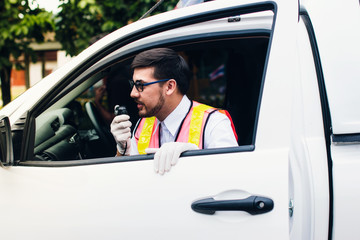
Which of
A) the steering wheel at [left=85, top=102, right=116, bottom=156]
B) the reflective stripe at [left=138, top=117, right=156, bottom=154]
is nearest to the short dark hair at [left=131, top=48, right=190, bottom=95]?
the reflective stripe at [left=138, top=117, right=156, bottom=154]

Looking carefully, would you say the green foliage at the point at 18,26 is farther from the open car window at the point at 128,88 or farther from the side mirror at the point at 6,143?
the side mirror at the point at 6,143

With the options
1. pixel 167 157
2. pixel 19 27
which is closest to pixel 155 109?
pixel 167 157

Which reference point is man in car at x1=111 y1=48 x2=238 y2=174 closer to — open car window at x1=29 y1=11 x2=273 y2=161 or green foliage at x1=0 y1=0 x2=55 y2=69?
open car window at x1=29 y1=11 x2=273 y2=161

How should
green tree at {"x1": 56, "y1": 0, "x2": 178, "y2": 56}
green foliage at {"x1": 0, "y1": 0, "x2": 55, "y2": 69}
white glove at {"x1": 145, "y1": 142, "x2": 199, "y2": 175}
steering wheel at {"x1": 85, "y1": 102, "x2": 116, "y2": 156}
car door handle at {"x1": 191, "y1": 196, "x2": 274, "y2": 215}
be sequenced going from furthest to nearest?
green foliage at {"x1": 0, "y1": 0, "x2": 55, "y2": 69} → green tree at {"x1": 56, "y1": 0, "x2": 178, "y2": 56} → steering wheel at {"x1": 85, "y1": 102, "x2": 116, "y2": 156} → white glove at {"x1": 145, "y1": 142, "x2": 199, "y2": 175} → car door handle at {"x1": 191, "y1": 196, "x2": 274, "y2": 215}

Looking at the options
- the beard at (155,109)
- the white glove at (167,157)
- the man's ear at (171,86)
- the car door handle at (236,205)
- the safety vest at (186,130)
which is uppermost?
the man's ear at (171,86)

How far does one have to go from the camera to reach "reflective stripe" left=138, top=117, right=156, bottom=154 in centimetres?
211

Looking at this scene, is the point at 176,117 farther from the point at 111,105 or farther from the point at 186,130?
the point at 111,105

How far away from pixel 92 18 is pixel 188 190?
11.4ft

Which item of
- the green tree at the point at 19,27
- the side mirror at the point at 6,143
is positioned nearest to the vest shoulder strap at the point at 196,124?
the side mirror at the point at 6,143

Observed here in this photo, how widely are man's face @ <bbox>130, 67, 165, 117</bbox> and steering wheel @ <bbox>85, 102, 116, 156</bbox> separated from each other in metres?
0.68

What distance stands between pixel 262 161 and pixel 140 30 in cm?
78

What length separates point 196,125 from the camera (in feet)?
6.48

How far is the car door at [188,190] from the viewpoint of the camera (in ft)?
4.57

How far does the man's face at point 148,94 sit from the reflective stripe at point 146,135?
141 mm
